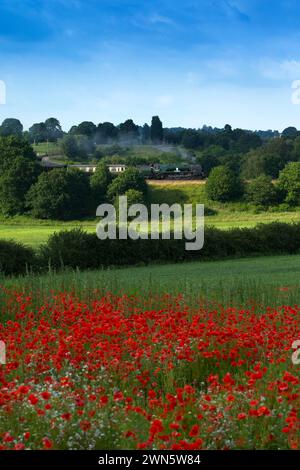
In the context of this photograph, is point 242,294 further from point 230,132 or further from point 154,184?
point 230,132

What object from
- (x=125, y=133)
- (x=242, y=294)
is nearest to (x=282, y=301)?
(x=242, y=294)

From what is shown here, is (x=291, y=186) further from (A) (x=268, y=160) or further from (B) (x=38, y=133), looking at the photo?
(B) (x=38, y=133)

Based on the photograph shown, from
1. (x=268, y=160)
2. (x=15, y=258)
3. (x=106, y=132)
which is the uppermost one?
(x=106, y=132)

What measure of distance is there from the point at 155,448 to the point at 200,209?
6851 cm

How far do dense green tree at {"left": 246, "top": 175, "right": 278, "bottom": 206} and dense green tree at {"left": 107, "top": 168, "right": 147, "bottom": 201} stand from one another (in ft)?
40.3

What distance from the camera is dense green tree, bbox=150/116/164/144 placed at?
13488 centimetres

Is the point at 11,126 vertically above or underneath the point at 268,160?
above

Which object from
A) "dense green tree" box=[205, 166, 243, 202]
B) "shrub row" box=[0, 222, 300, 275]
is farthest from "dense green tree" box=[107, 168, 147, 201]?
"shrub row" box=[0, 222, 300, 275]

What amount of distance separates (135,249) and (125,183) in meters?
44.1

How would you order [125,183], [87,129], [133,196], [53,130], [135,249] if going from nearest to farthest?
1. [135,249]
2. [133,196]
3. [125,183]
4. [53,130]
5. [87,129]

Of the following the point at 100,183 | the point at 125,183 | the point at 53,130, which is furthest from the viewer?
the point at 53,130

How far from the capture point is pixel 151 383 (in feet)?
26.1

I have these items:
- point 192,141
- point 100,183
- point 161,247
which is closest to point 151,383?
point 161,247

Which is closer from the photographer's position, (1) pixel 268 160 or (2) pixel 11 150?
(2) pixel 11 150
